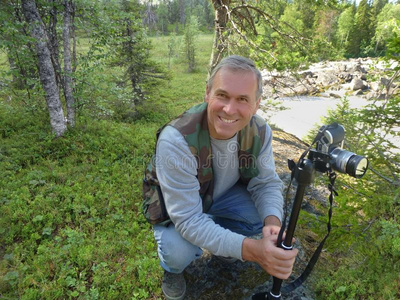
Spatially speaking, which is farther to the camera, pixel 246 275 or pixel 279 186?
pixel 246 275

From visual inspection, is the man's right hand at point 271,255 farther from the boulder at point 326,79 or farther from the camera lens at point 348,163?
the boulder at point 326,79

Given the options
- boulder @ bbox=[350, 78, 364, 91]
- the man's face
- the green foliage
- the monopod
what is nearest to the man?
the man's face

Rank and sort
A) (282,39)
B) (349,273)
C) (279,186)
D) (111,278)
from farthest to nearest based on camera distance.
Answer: (282,39) < (111,278) < (279,186) < (349,273)

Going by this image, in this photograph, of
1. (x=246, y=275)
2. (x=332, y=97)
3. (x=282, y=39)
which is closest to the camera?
(x=246, y=275)

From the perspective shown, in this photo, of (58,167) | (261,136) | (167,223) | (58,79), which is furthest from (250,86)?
(58,79)

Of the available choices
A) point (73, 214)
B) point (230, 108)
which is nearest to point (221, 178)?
point (230, 108)

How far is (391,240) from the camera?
89.7 inches

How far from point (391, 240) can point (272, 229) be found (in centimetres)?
114

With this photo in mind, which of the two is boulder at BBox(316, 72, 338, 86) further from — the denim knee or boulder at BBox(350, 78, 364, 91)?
the denim knee

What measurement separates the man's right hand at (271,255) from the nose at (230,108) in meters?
1.05

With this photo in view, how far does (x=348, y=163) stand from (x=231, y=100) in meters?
1.02

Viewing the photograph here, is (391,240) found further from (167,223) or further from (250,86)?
(167,223)

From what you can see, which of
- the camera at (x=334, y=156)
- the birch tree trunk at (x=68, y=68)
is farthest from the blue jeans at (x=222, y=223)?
the birch tree trunk at (x=68, y=68)

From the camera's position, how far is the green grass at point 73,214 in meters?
2.98
